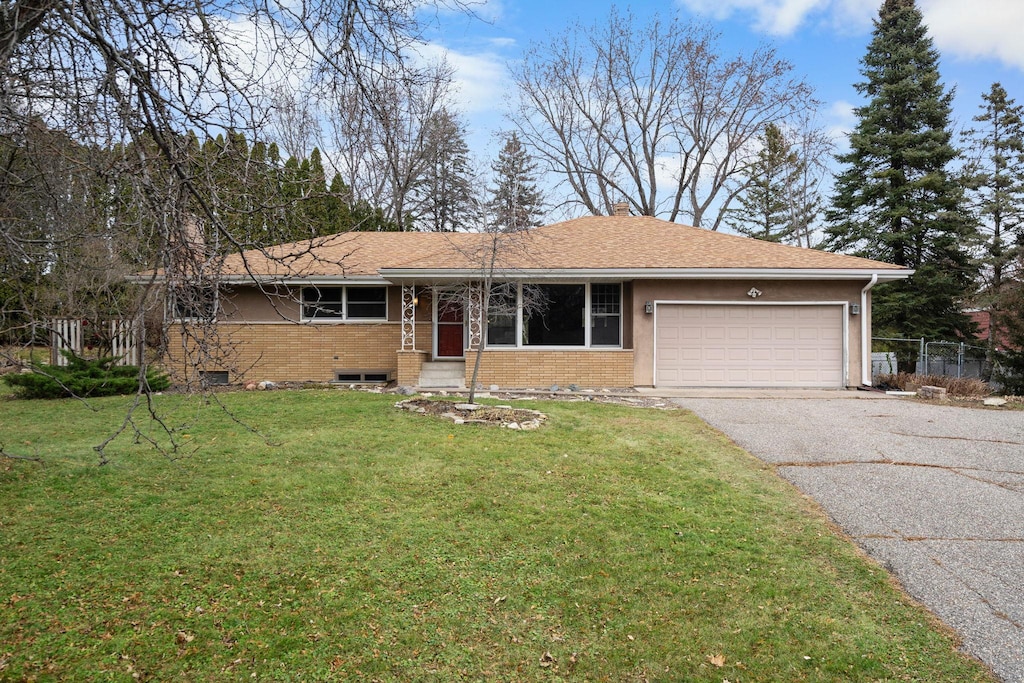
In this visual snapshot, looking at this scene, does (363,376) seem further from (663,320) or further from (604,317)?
(663,320)

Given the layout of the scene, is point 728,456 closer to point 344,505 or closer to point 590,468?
point 590,468

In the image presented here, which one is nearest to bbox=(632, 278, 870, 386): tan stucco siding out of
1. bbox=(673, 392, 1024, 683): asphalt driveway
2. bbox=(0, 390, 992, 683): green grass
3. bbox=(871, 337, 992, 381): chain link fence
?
bbox=(673, 392, 1024, 683): asphalt driveway

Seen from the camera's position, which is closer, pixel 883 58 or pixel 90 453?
pixel 90 453

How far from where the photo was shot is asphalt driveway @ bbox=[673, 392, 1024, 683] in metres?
3.89

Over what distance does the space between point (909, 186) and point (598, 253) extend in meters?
16.2

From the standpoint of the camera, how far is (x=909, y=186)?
2286cm

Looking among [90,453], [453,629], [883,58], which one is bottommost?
[453,629]

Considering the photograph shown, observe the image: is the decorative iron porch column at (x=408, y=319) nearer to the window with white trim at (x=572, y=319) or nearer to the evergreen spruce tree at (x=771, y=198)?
the window with white trim at (x=572, y=319)

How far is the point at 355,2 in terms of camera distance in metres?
4.21

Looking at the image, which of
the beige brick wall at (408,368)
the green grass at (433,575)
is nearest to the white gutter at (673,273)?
the beige brick wall at (408,368)

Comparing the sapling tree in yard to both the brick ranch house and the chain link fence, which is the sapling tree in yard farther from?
the chain link fence

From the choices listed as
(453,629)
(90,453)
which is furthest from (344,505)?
(90,453)

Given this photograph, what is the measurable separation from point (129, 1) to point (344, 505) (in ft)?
12.9

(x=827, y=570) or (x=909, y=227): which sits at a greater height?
(x=909, y=227)
